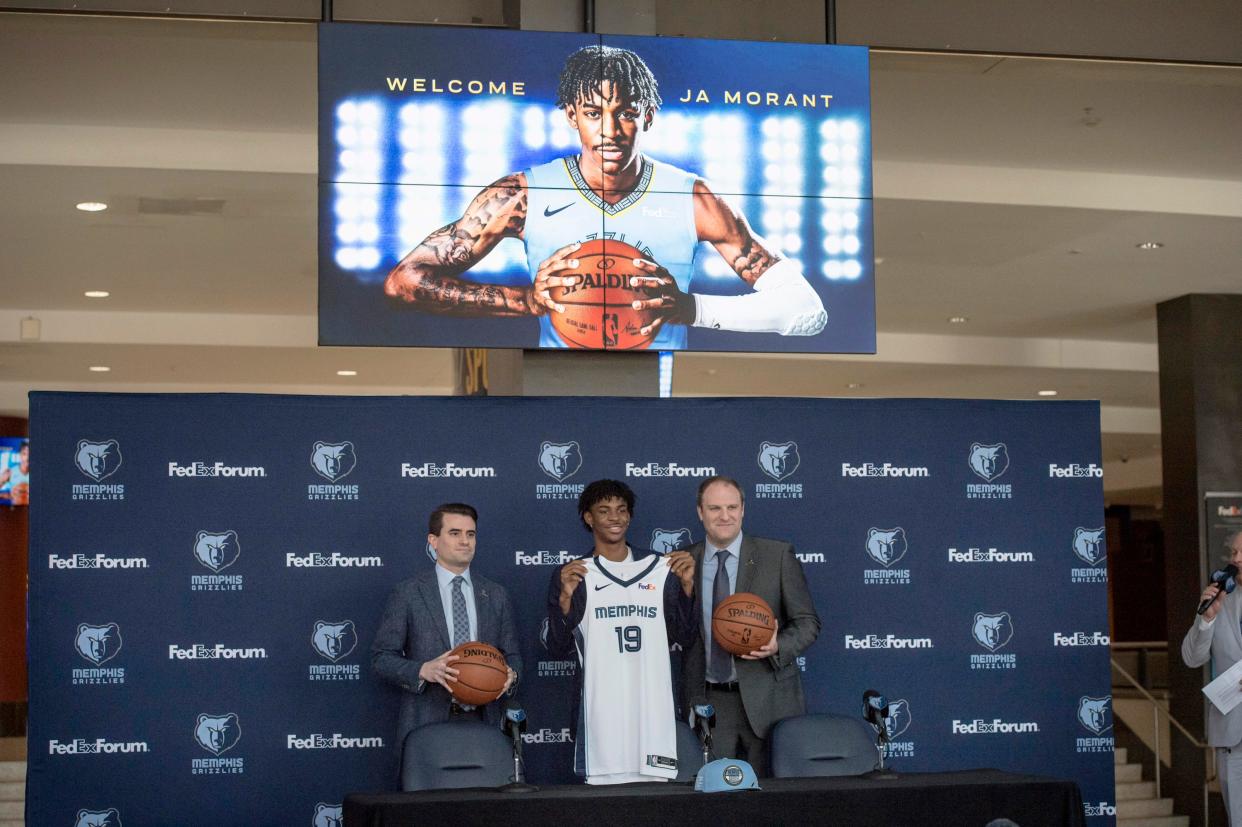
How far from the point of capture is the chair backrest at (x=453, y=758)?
479 cm

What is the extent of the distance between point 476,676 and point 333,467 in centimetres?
136

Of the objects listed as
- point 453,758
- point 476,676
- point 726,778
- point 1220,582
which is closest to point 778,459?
point 476,676

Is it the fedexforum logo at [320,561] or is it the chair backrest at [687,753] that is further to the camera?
the fedexforum logo at [320,561]

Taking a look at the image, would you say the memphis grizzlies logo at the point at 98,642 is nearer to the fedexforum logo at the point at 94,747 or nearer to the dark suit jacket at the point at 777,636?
the fedexforum logo at the point at 94,747

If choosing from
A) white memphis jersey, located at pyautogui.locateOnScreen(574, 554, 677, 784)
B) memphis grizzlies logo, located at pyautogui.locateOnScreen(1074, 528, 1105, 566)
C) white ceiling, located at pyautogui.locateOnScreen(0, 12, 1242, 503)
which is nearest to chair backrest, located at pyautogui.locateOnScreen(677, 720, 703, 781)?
white memphis jersey, located at pyautogui.locateOnScreen(574, 554, 677, 784)

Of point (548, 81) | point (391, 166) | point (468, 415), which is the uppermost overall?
point (548, 81)

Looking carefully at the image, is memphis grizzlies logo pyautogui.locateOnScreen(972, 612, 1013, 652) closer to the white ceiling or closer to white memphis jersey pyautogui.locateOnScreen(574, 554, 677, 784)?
white memphis jersey pyautogui.locateOnScreen(574, 554, 677, 784)

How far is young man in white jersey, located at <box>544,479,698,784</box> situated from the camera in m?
5.10

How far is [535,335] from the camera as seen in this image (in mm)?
5680

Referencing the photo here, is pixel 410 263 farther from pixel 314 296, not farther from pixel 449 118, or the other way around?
pixel 314 296

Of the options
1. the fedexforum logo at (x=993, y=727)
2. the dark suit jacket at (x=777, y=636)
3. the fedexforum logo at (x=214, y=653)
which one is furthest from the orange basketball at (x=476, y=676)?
the fedexforum logo at (x=993, y=727)

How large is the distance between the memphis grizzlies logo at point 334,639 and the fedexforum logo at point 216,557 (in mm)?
386

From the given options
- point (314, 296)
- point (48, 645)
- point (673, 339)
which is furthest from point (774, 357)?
point (48, 645)

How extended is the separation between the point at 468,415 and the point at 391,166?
3.77 ft
